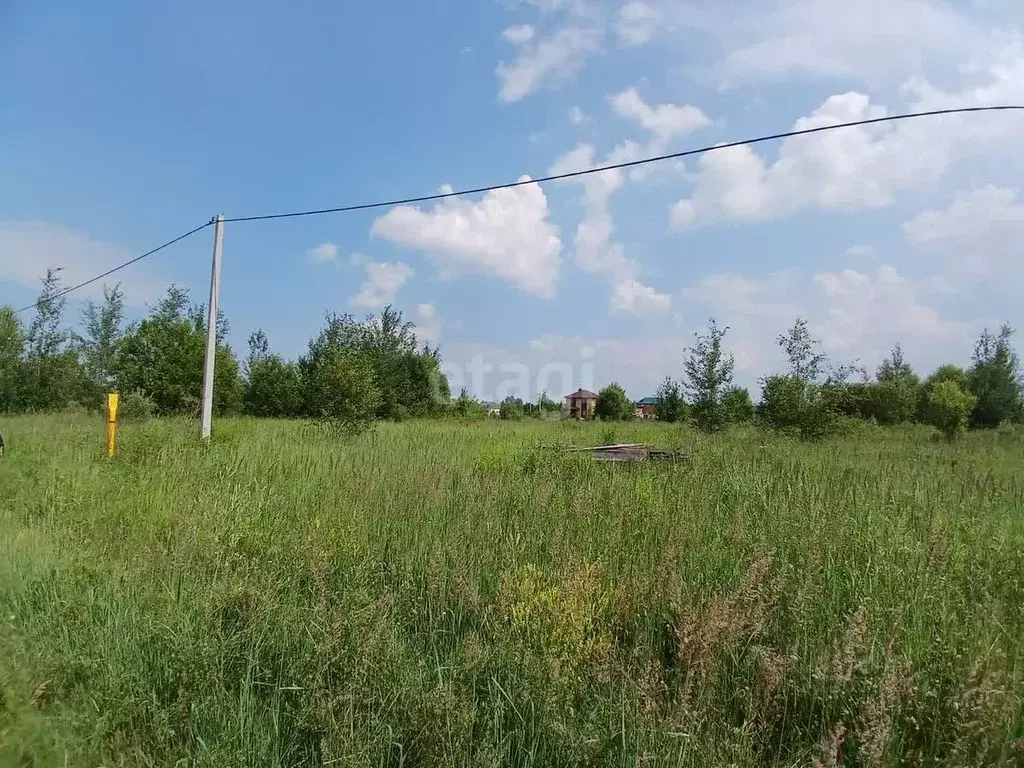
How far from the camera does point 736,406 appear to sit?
17656mm

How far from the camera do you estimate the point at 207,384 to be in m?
9.27

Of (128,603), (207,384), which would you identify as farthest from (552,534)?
(207,384)

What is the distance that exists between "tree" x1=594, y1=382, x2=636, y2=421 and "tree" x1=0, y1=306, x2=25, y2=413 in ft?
112

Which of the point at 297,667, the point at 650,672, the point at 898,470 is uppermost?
the point at 898,470

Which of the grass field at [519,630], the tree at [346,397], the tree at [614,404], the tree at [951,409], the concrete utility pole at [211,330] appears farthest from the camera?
the tree at [614,404]

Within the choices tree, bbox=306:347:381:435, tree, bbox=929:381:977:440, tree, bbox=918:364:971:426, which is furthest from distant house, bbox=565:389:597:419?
tree, bbox=306:347:381:435

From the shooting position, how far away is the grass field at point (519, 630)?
2092 mm

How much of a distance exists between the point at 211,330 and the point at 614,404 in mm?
37785

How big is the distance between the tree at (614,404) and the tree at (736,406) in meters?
25.7

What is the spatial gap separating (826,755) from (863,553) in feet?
6.03

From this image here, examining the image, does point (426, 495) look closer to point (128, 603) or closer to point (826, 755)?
point (128, 603)

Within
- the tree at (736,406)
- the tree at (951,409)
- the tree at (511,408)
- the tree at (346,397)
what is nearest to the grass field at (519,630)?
the tree at (346,397)

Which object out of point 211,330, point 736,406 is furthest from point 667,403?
point 211,330

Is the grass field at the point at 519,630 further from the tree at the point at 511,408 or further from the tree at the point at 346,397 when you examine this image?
the tree at the point at 511,408
